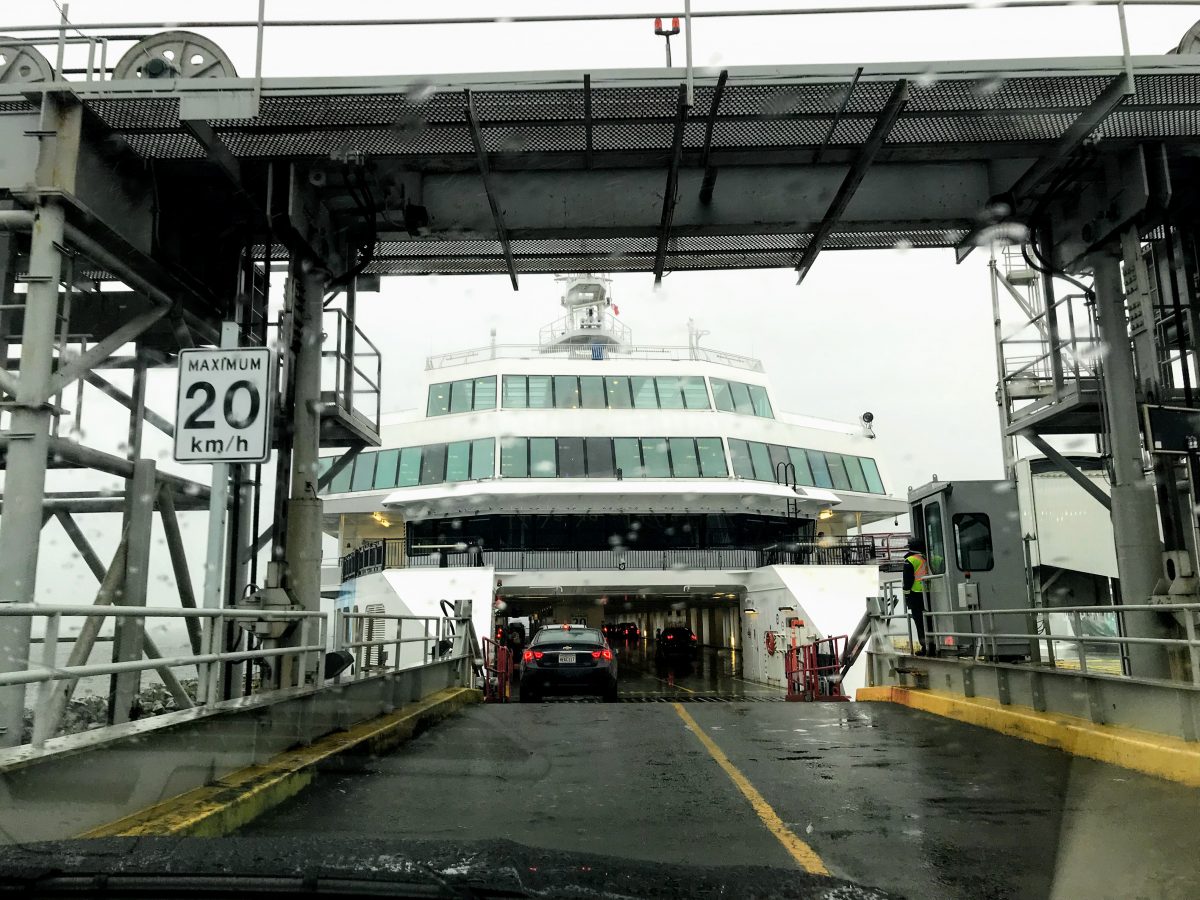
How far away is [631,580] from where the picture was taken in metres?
32.2

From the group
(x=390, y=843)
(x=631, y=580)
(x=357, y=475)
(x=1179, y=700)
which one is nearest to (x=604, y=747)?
(x=1179, y=700)

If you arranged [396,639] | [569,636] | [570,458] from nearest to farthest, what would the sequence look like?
[396,639]
[569,636]
[570,458]

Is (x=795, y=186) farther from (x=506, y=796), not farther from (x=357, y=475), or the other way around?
(x=357, y=475)

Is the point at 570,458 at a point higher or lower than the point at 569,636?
higher

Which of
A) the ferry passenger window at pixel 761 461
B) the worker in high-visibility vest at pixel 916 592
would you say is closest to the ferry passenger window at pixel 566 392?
the ferry passenger window at pixel 761 461

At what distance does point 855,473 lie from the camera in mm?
39750

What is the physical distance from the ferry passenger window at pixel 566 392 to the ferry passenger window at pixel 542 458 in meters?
1.75

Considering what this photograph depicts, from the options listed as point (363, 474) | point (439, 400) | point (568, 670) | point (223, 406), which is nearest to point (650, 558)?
point (439, 400)

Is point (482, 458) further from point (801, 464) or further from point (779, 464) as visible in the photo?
point (801, 464)

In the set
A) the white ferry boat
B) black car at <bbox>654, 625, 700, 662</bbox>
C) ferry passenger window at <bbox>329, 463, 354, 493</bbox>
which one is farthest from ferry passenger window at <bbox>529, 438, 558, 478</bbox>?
black car at <bbox>654, 625, 700, 662</bbox>

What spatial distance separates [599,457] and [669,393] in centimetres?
413

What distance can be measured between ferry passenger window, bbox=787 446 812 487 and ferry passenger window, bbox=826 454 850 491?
1.24m

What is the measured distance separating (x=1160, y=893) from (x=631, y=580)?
91.0 ft

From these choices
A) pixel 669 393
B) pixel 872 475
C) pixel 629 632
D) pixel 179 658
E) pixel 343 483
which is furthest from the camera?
pixel 629 632
